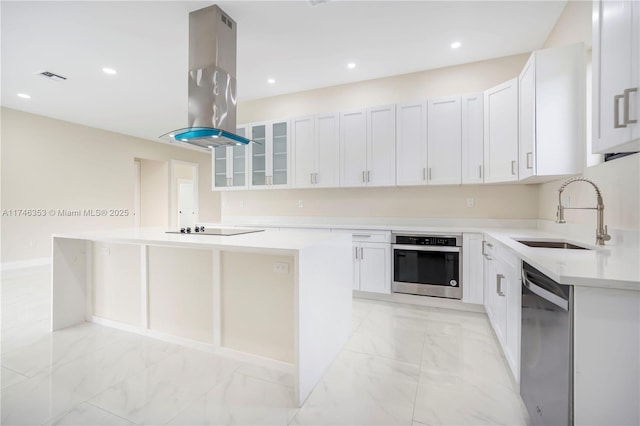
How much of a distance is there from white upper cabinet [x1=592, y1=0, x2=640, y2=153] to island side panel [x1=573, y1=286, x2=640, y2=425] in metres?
0.60

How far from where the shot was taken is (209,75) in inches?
98.0

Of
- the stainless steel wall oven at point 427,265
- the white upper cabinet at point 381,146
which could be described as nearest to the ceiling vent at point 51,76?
the white upper cabinet at point 381,146

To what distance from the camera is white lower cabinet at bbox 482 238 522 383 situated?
1.67 metres

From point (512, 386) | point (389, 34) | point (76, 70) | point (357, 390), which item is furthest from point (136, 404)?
point (76, 70)

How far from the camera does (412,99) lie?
3.77m

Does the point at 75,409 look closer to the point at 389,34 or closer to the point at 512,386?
the point at 512,386

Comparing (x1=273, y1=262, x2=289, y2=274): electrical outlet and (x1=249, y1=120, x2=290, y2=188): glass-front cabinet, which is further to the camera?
(x1=249, y1=120, x2=290, y2=188): glass-front cabinet

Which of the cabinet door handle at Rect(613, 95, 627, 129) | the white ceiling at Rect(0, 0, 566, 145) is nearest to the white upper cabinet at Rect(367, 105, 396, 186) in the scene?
the white ceiling at Rect(0, 0, 566, 145)

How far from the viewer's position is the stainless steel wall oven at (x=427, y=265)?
304cm

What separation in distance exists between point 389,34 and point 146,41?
8.42 ft

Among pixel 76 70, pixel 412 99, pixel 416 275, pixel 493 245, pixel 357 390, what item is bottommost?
pixel 357 390

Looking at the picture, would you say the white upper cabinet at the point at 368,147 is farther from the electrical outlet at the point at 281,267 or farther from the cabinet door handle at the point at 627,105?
the cabinet door handle at the point at 627,105

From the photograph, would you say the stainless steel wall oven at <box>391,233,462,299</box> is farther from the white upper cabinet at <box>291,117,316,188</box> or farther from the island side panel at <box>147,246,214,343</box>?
the island side panel at <box>147,246,214,343</box>

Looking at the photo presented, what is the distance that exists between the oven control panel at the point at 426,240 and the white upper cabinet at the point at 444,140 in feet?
2.30
